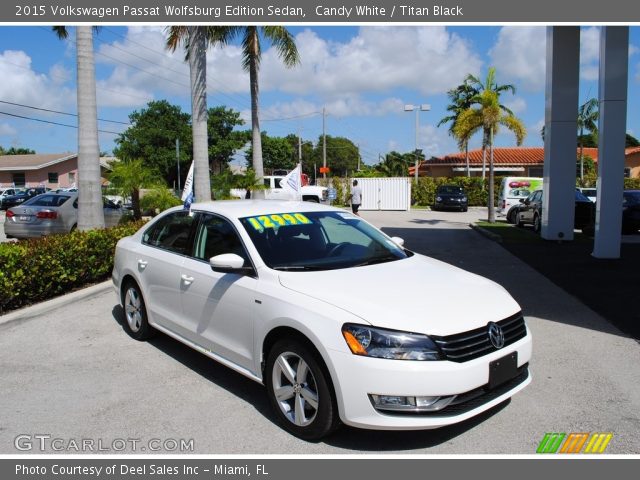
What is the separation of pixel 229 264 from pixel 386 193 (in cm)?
2998

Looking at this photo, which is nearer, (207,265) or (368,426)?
(368,426)

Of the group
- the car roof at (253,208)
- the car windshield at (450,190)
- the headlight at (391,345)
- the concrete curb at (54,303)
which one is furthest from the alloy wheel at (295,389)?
the car windshield at (450,190)

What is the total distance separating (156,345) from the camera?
241 inches

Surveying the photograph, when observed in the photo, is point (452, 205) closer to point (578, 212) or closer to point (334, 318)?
point (578, 212)

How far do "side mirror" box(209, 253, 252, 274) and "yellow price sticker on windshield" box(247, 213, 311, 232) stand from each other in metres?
0.49

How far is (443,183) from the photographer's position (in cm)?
3841

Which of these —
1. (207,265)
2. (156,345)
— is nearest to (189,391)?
(207,265)

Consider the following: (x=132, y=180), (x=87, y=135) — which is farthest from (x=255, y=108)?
(x=87, y=135)

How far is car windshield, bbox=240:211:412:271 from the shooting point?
456 cm

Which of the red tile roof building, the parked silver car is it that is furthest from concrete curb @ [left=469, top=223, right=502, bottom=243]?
the red tile roof building

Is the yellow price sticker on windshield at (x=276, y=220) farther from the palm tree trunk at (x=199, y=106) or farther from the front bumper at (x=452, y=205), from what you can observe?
the front bumper at (x=452, y=205)

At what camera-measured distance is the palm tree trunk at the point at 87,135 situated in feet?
35.3

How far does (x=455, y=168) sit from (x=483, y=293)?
46268mm

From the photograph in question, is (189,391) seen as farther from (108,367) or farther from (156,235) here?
(156,235)
